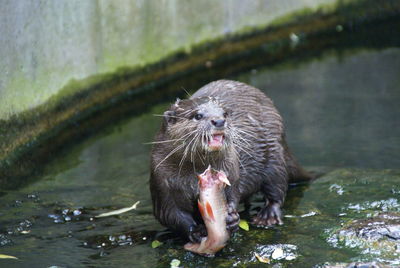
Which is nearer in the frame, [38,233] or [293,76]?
[38,233]

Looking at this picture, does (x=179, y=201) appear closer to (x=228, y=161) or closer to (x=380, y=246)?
(x=228, y=161)

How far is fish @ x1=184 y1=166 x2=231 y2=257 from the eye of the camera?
3.83 meters

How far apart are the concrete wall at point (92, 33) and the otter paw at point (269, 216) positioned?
2309 mm

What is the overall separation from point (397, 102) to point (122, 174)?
2760 mm

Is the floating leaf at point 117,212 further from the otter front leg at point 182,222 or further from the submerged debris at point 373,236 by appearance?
the submerged debris at point 373,236

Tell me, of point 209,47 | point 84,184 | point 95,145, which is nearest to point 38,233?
point 84,184

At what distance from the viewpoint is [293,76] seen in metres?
7.89

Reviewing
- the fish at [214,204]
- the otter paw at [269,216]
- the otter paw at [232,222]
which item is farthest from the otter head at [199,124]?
the otter paw at [269,216]

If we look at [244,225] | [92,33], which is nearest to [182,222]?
[244,225]

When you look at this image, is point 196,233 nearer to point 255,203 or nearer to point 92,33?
point 255,203

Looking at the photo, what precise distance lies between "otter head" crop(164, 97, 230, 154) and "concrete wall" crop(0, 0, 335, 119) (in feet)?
7.10

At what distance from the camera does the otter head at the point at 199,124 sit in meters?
3.77

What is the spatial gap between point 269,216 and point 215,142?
2.95ft

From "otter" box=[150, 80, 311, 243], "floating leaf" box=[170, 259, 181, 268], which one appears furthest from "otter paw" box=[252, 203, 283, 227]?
"floating leaf" box=[170, 259, 181, 268]
